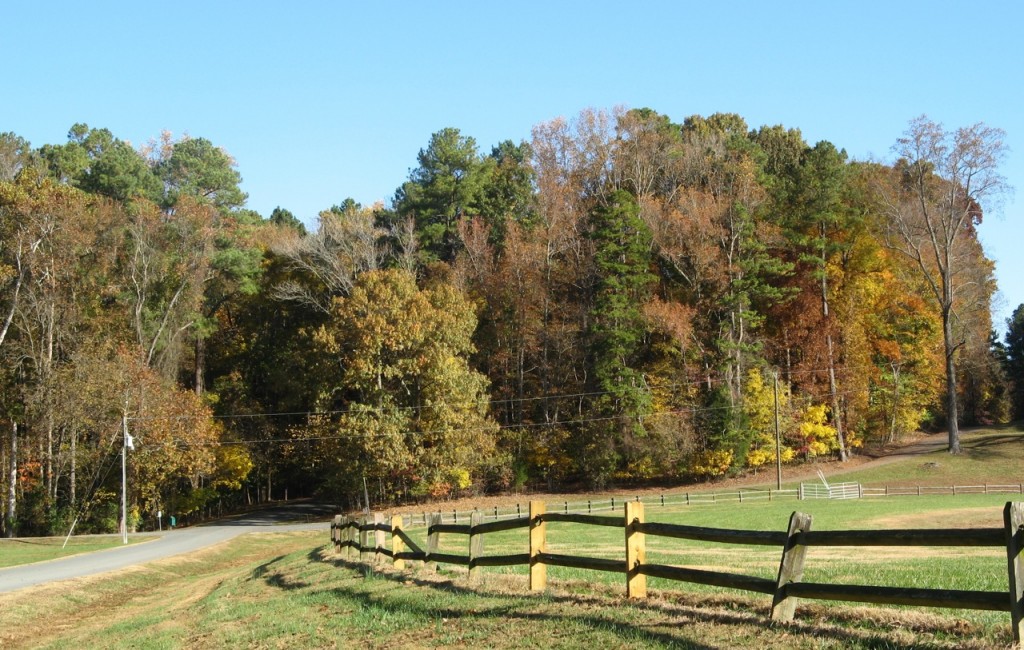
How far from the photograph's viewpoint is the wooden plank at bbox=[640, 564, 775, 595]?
28.7ft

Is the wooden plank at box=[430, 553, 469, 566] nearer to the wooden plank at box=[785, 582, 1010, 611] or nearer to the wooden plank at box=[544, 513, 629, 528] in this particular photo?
the wooden plank at box=[544, 513, 629, 528]

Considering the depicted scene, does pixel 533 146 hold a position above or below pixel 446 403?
above

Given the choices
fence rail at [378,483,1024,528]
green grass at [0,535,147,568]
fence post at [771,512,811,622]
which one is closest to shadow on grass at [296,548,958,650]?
fence post at [771,512,811,622]

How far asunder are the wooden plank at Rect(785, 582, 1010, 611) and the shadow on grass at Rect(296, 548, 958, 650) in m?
0.28

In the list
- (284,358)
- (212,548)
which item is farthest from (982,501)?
(284,358)

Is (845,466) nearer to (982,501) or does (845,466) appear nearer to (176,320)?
(982,501)

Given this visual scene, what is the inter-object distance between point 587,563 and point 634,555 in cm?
88

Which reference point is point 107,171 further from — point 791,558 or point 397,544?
point 791,558

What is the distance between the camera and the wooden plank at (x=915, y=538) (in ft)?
23.3

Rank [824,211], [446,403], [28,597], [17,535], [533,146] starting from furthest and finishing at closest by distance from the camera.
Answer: [533,146] < [824,211] < [446,403] < [17,535] < [28,597]

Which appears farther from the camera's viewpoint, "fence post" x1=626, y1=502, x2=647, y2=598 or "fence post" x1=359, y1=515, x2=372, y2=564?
"fence post" x1=359, y1=515, x2=372, y2=564

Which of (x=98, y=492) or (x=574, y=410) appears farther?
(x=574, y=410)

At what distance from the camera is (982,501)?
142 feet

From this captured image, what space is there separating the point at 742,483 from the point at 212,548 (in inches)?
1415
